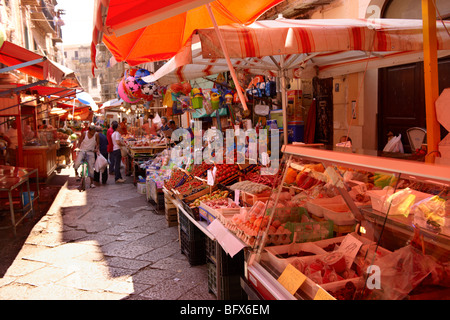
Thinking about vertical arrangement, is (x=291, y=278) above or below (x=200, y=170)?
below

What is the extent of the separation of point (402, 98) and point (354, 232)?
16.2ft

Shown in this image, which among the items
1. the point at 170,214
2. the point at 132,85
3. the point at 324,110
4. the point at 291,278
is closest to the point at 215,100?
the point at 132,85

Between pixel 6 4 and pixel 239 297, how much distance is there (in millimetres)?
15823

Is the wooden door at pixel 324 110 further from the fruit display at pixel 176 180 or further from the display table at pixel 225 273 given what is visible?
the display table at pixel 225 273

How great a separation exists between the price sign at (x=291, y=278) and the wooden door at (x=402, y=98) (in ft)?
15.6

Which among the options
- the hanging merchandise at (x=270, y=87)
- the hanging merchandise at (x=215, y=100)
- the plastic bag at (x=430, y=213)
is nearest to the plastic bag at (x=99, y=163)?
the hanging merchandise at (x=215, y=100)

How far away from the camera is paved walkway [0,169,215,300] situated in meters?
4.01

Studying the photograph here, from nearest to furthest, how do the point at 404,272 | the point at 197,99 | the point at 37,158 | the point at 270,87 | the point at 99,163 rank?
the point at 404,272 → the point at 270,87 → the point at 197,99 → the point at 37,158 → the point at 99,163

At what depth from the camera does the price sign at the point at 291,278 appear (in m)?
1.99

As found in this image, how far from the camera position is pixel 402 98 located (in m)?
6.60

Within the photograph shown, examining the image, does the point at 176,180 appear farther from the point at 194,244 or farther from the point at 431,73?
the point at 431,73

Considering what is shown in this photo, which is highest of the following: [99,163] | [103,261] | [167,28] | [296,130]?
[167,28]

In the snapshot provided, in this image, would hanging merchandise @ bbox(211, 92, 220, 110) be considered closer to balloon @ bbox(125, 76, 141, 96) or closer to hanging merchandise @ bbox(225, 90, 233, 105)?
hanging merchandise @ bbox(225, 90, 233, 105)

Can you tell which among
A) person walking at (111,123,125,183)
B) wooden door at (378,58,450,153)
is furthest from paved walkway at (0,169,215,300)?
wooden door at (378,58,450,153)
